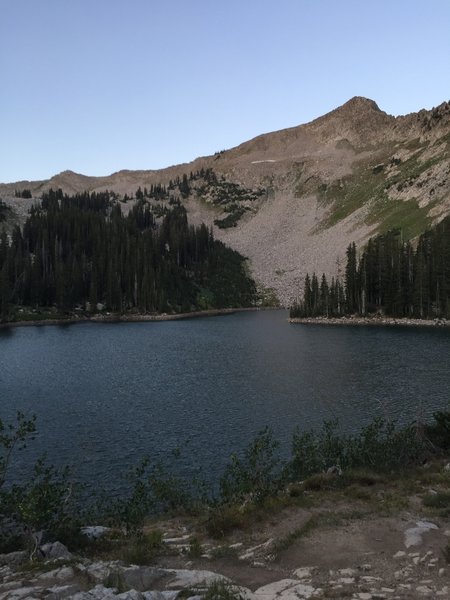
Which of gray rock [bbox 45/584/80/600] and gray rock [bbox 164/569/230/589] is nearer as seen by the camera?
gray rock [bbox 45/584/80/600]

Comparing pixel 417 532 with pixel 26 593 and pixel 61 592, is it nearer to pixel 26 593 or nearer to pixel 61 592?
pixel 61 592

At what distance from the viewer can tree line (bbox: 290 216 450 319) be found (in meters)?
130

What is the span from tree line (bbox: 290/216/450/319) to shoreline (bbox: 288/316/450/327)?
126 inches

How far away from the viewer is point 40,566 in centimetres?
1616

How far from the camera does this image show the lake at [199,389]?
3994 centimetres

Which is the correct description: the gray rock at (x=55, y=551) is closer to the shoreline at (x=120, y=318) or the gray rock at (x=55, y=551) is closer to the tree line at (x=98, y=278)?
the shoreline at (x=120, y=318)

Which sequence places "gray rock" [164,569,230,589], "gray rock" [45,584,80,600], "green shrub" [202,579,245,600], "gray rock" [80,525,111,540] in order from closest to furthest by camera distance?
"green shrub" [202,579,245,600]
"gray rock" [45,584,80,600]
"gray rock" [164,569,230,589]
"gray rock" [80,525,111,540]

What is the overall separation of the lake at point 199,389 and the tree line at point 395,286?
21941mm

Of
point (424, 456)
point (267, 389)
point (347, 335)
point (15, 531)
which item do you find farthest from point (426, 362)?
point (15, 531)

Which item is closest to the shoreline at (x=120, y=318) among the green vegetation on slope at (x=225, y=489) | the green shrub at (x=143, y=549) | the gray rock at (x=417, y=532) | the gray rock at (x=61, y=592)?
the green vegetation on slope at (x=225, y=489)

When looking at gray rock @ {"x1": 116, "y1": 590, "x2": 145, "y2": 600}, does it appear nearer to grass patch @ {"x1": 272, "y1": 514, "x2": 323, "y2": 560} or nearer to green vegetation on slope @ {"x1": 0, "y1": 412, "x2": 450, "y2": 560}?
green vegetation on slope @ {"x1": 0, "y1": 412, "x2": 450, "y2": 560}

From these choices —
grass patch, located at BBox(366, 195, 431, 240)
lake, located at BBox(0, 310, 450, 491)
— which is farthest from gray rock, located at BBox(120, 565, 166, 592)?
grass patch, located at BBox(366, 195, 431, 240)

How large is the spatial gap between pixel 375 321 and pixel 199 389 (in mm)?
83196

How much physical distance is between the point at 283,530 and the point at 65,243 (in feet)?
638
